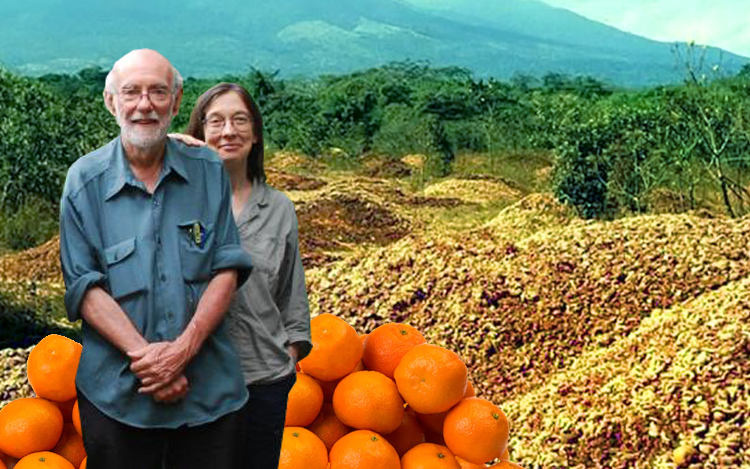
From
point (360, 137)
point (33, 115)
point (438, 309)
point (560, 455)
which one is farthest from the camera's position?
point (360, 137)

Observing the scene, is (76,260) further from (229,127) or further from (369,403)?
(369,403)

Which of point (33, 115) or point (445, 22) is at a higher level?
point (33, 115)

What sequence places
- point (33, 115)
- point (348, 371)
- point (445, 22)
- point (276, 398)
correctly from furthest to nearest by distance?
point (445, 22), point (33, 115), point (348, 371), point (276, 398)

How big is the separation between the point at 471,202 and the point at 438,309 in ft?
15.2

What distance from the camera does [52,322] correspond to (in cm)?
622

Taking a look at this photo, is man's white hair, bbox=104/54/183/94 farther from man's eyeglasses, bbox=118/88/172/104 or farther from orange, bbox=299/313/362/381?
orange, bbox=299/313/362/381

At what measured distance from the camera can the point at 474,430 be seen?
2031 mm

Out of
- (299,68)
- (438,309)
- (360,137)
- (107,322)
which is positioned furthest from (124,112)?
(299,68)

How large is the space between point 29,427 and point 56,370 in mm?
117

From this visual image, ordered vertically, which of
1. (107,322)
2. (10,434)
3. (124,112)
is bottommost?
(10,434)

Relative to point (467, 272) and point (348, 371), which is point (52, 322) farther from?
point (348, 371)

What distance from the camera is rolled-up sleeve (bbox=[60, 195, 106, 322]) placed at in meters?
1.53

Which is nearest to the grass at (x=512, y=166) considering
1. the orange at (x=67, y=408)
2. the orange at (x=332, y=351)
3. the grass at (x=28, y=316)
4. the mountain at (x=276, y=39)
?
the grass at (x=28, y=316)

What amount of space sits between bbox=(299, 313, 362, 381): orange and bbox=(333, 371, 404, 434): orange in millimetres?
36
